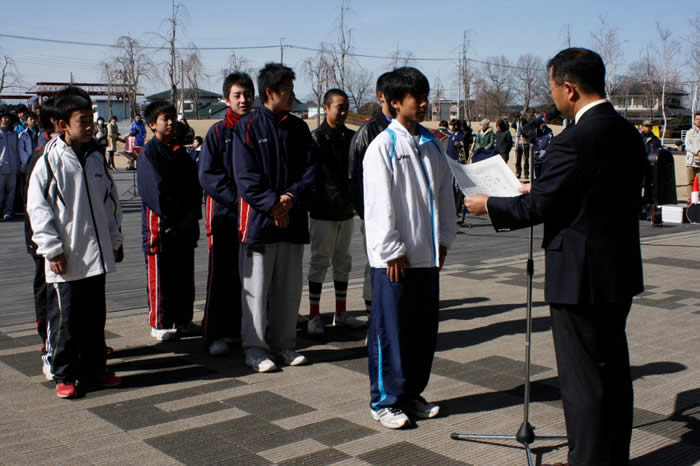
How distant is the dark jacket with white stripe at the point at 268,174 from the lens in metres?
5.06

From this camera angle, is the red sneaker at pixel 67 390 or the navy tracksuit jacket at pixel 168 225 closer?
the red sneaker at pixel 67 390

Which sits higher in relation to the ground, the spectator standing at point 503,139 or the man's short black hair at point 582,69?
the spectator standing at point 503,139

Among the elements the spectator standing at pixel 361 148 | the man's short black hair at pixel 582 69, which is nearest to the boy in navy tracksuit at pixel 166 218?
the spectator standing at pixel 361 148

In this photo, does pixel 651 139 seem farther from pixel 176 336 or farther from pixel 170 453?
pixel 170 453

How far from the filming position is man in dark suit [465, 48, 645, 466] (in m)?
3.23

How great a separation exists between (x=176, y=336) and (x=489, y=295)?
3.27m

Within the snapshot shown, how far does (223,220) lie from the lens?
18.9ft

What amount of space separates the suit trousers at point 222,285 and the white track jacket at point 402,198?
184 centimetres

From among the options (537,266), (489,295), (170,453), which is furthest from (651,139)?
(170,453)

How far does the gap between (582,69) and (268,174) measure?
2473mm

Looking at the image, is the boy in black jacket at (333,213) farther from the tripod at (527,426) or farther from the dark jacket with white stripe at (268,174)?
the tripod at (527,426)

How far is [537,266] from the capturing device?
9.22 metres

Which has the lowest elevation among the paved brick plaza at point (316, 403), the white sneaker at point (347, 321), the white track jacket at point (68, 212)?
the paved brick plaza at point (316, 403)

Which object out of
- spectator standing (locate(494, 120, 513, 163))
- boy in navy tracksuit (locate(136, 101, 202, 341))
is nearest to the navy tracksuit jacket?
boy in navy tracksuit (locate(136, 101, 202, 341))
